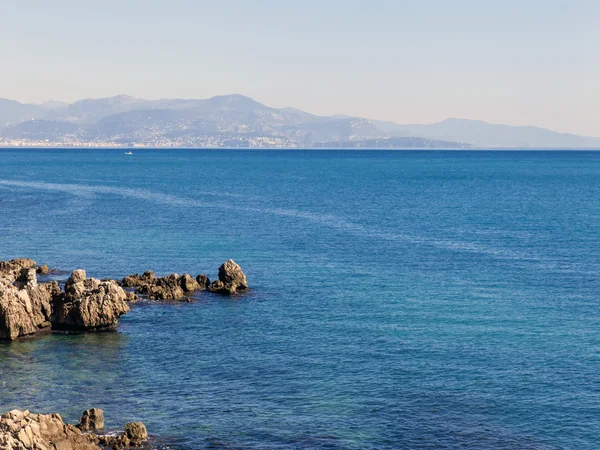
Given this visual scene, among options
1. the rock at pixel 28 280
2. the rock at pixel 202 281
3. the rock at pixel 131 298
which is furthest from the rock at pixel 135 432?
the rock at pixel 202 281

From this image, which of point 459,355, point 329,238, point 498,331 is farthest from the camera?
point 329,238

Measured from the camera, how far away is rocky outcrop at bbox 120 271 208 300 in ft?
279

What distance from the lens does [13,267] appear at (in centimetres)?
9175

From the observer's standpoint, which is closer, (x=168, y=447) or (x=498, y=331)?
(x=168, y=447)

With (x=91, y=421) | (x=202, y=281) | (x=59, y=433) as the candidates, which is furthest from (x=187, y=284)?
(x=59, y=433)

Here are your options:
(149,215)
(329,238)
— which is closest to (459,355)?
(329,238)

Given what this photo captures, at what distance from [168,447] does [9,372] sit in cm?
2008

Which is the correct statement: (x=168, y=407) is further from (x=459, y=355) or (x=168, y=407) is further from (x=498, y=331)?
(x=498, y=331)

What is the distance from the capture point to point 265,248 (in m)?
116

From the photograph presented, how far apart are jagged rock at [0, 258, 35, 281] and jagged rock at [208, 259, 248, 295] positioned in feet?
72.7

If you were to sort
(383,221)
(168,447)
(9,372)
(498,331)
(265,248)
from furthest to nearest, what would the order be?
1. (383,221)
2. (265,248)
3. (498,331)
4. (9,372)
5. (168,447)

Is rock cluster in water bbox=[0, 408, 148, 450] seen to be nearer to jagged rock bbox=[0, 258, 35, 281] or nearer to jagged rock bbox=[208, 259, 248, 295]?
jagged rock bbox=[208, 259, 248, 295]

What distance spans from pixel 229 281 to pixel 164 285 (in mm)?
7297

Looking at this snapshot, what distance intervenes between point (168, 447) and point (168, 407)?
6.60 meters
